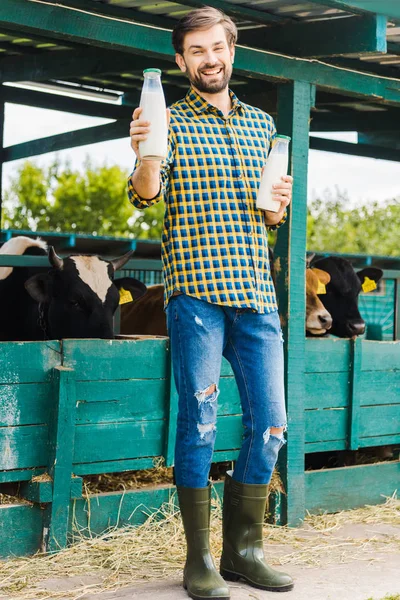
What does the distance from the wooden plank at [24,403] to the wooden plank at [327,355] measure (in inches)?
70.7

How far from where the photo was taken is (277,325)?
13.9 feet

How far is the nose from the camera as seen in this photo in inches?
307

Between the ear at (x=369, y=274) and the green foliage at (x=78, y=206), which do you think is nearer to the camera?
the ear at (x=369, y=274)

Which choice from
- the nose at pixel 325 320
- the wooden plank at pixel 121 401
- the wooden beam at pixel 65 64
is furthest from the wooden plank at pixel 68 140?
the wooden plank at pixel 121 401

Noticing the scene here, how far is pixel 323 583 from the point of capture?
14.7 ft

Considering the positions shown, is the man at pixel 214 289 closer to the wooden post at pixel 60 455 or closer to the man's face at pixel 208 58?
the man's face at pixel 208 58

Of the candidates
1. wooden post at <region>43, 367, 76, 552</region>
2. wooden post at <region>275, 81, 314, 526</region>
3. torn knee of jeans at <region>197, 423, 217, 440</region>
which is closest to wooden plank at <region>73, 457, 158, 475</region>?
wooden post at <region>43, 367, 76, 552</region>

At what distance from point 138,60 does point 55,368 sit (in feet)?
7.31

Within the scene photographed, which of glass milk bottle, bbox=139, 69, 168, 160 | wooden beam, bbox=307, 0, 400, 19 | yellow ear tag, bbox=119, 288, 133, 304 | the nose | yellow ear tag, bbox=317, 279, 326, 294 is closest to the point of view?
glass milk bottle, bbox=139, 69, 168, 160

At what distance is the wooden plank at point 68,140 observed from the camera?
7855 mm

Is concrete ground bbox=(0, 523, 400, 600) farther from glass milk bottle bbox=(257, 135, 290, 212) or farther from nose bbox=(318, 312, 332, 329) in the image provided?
nose bbox=(318, 312, 332, 329)

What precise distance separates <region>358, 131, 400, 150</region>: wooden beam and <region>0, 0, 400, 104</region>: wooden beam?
223 centimetres

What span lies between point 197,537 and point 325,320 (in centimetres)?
394

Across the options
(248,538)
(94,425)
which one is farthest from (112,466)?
(248,538)
